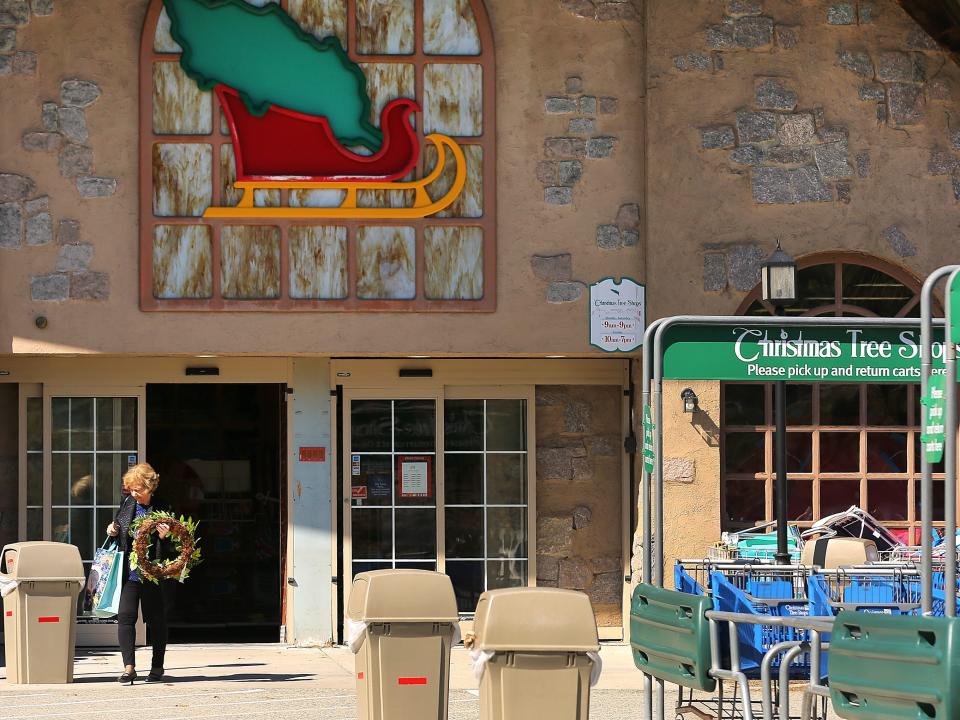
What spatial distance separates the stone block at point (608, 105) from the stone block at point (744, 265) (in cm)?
145

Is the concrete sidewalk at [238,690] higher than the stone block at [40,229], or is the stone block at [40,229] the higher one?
the stone block at [40,229]

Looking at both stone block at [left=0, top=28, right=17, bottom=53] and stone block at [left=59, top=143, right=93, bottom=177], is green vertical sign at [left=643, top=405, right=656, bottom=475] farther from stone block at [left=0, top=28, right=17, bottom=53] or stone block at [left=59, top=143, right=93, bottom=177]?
stone block at [left=0, top=28, right=17, bottom=53]

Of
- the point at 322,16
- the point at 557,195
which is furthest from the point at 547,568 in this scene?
the point at 322,16

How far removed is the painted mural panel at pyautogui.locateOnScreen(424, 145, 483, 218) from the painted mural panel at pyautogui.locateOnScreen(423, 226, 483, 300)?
0.44 feet

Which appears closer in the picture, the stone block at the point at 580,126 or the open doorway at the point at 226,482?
the stone block at the point at 580,126

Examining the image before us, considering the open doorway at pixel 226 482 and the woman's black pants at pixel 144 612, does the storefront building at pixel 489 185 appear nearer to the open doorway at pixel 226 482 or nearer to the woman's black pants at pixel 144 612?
the woman's black pants at pixel 144 612

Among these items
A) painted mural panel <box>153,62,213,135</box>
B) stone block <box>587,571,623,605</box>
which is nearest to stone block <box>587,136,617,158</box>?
painted mural panel <box>153,62,213,135</box>

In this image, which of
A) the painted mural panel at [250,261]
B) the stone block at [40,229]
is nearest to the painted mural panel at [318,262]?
the painted mural panel at [250,261]

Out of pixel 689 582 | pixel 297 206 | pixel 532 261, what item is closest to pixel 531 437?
pixel 532 261

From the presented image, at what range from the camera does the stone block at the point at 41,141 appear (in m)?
12.4

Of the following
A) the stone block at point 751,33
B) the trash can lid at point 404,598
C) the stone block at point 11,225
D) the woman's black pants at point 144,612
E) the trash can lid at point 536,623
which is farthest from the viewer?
the stone block at point 751,33

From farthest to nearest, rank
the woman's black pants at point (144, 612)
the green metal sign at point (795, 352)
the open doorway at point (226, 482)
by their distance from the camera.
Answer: the open doorway at point (226, 482) → the woman's black pants at point (144, 612) → the green metal sign at point (795, 352)

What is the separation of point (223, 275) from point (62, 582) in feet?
9.48

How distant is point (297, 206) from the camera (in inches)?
490
